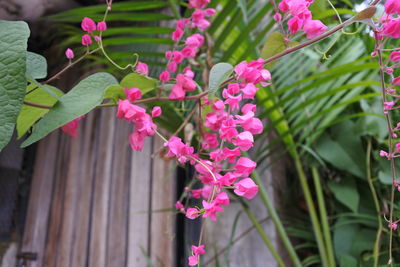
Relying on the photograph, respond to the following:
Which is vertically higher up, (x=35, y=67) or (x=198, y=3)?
(x=198, y=3)

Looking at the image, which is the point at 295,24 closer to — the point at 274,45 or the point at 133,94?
the point at 274,45

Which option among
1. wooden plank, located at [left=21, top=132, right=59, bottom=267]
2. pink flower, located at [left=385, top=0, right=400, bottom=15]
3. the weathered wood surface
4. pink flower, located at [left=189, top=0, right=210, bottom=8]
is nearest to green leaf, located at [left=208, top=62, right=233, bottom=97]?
pink flower, located at [left=385, top=0, right=400, bottom=15]

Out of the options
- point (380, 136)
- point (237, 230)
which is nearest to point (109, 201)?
point (237, 230)

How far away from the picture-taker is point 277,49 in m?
0.39

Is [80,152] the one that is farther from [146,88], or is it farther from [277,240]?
[146,88]

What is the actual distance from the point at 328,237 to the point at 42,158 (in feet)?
2.38

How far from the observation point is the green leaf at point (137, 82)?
40 cm

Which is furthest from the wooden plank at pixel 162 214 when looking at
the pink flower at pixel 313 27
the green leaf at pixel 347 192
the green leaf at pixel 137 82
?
the pink flower at pixel 313 27

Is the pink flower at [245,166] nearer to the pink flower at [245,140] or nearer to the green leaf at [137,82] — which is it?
the pink flower at [245,140]

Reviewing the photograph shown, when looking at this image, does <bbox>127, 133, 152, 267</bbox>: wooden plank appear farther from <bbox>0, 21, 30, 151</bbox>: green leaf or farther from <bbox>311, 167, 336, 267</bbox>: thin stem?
<bbox>0, 21, 30, 151</bbox>: green leaf

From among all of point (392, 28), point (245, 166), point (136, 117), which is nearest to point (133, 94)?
point (136, 117)

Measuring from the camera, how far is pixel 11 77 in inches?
12.0

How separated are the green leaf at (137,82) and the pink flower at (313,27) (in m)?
0.17

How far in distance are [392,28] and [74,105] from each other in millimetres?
279
